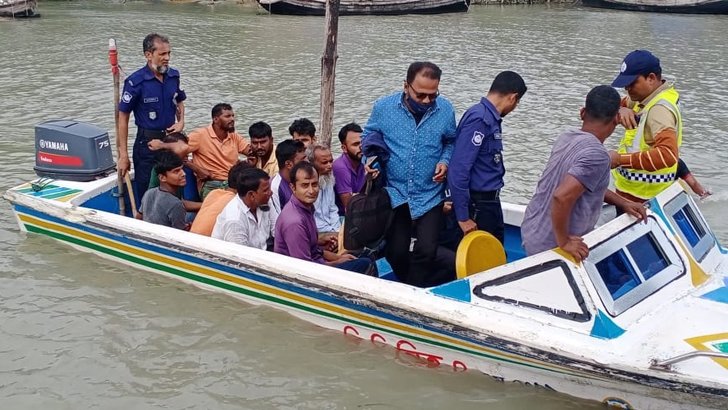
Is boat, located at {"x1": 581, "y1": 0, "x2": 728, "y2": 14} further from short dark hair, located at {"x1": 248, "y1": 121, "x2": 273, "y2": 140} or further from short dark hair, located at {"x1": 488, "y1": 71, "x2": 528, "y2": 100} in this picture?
short dark hair, located at {"x1": 488, "y1": 71, "x2": 528, "y2": 100}

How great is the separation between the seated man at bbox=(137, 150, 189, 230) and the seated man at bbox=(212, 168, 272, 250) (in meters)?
0.42

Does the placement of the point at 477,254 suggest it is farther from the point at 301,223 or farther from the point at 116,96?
the point at 116,96

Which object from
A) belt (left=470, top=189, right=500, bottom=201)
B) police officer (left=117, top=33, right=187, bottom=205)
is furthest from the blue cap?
police officer (left=117, top=33, right=187, bottom=205)

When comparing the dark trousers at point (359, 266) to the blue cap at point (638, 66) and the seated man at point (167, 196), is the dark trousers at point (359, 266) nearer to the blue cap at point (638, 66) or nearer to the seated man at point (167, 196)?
the seated man at point (167, 196)

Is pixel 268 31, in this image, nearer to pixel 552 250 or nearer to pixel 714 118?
pixel 714 118

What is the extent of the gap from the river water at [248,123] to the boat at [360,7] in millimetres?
1145

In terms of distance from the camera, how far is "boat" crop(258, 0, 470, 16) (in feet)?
82.9

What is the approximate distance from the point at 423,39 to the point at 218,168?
14.8 metres

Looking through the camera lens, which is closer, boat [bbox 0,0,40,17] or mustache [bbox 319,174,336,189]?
mustache [bbox 319,174,336,189]

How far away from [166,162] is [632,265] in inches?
123

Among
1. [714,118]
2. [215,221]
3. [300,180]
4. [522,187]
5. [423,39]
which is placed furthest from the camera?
[423,39]

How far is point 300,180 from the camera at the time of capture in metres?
4.50

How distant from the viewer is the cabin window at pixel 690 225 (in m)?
4.30

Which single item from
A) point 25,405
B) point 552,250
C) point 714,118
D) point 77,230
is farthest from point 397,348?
point 714,118
